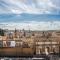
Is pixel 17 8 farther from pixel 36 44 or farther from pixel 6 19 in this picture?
pixel 36 44

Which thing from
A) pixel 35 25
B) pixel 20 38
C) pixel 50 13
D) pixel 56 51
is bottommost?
pixel 56 51

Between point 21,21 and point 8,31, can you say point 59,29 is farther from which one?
point 8,31

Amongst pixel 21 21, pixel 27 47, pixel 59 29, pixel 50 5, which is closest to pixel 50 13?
pixel 50 5

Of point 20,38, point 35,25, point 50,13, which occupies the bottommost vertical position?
point 20,38

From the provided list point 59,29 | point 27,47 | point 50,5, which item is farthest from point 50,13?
point 27,47

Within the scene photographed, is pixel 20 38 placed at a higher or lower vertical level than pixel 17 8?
lower

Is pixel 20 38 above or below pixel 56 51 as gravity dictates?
above

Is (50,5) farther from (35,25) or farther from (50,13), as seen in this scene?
(35,25)

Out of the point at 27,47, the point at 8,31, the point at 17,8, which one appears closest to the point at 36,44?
the point at 27,47
